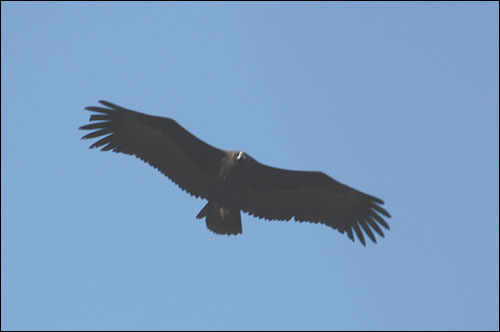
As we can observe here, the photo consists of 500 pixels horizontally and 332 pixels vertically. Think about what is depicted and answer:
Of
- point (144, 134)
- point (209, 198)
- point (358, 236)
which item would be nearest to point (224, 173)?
point (209, 198)

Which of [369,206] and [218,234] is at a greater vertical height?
[369,206]

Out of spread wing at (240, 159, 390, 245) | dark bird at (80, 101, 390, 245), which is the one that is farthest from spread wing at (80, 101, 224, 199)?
spread wing at (240, 159, 390, 245)

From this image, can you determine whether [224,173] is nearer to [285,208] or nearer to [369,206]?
[285,208]

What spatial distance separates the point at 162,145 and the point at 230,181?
1505 mm

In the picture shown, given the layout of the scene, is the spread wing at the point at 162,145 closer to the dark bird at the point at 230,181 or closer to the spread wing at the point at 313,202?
the dark bird at the point at 230,181

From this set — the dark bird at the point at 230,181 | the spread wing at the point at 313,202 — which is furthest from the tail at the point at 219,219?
the spread wing at the point at 313,202

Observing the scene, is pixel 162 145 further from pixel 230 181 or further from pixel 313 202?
pixel 313 202

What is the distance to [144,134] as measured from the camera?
16406mm

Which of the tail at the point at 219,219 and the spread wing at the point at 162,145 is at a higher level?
the spread wing at the point at 162,145

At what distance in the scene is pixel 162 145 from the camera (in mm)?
16531

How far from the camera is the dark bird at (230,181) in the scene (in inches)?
637

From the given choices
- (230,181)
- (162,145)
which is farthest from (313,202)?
Answer: (162,145)

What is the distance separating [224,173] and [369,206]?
3.03 m

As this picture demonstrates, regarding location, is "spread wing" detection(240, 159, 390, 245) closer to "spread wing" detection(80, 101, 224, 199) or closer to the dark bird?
the dark bird
